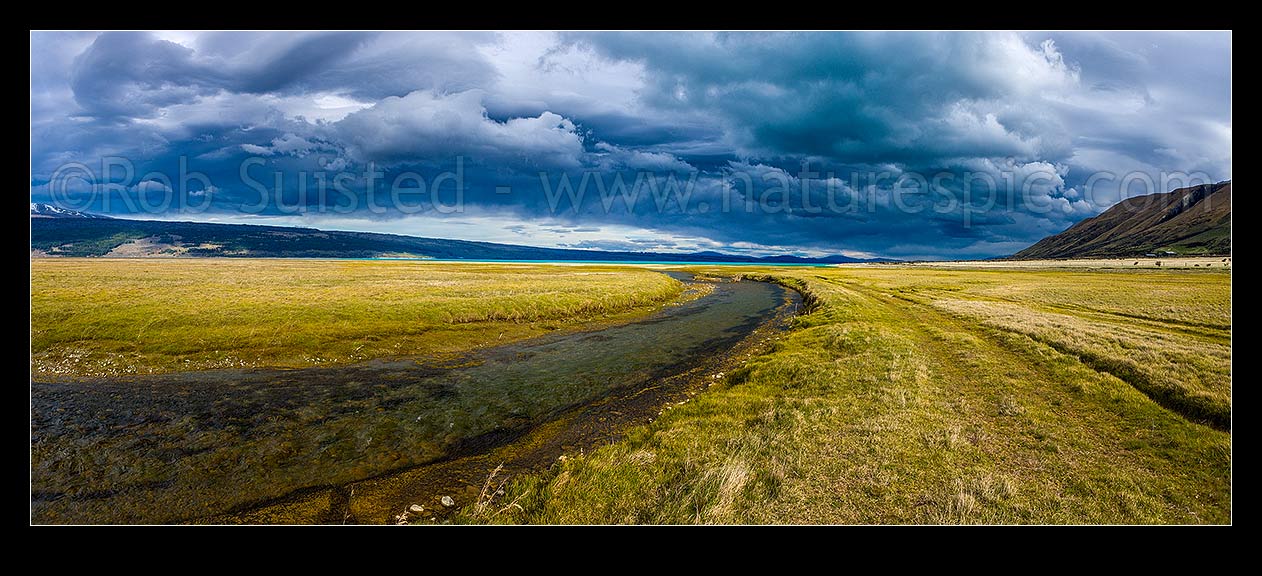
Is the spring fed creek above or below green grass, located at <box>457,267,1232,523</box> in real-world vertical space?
below

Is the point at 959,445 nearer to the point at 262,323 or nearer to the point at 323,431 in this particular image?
the point at 323,431

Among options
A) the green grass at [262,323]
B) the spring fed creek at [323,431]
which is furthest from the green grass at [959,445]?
the green grass at [262,323]

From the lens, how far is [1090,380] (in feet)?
45.1

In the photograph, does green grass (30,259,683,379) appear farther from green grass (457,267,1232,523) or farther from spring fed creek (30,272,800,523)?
green grass (457,267,1232,523)

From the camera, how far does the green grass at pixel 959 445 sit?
25.5 ft

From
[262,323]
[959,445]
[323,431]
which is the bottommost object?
[323,431]

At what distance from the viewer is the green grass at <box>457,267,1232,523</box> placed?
778 cm

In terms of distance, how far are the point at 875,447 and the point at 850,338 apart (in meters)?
15.3

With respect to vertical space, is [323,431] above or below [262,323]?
below

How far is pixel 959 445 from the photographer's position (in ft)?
33.7

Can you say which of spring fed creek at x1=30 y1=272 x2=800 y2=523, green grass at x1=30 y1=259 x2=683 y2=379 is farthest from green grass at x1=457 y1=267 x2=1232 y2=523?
green grass at x1=30 y1=259 x2=683 y2=379

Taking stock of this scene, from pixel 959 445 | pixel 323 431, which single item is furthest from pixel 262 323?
pixel 959 445

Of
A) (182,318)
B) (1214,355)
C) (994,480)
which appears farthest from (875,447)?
(182,318)

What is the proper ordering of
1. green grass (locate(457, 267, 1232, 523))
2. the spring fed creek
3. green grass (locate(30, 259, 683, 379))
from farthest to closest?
green grass (locate(30, 259, 683, 379))
the spring fed creek
green grass (locate(457, 267, 1232, 523))
